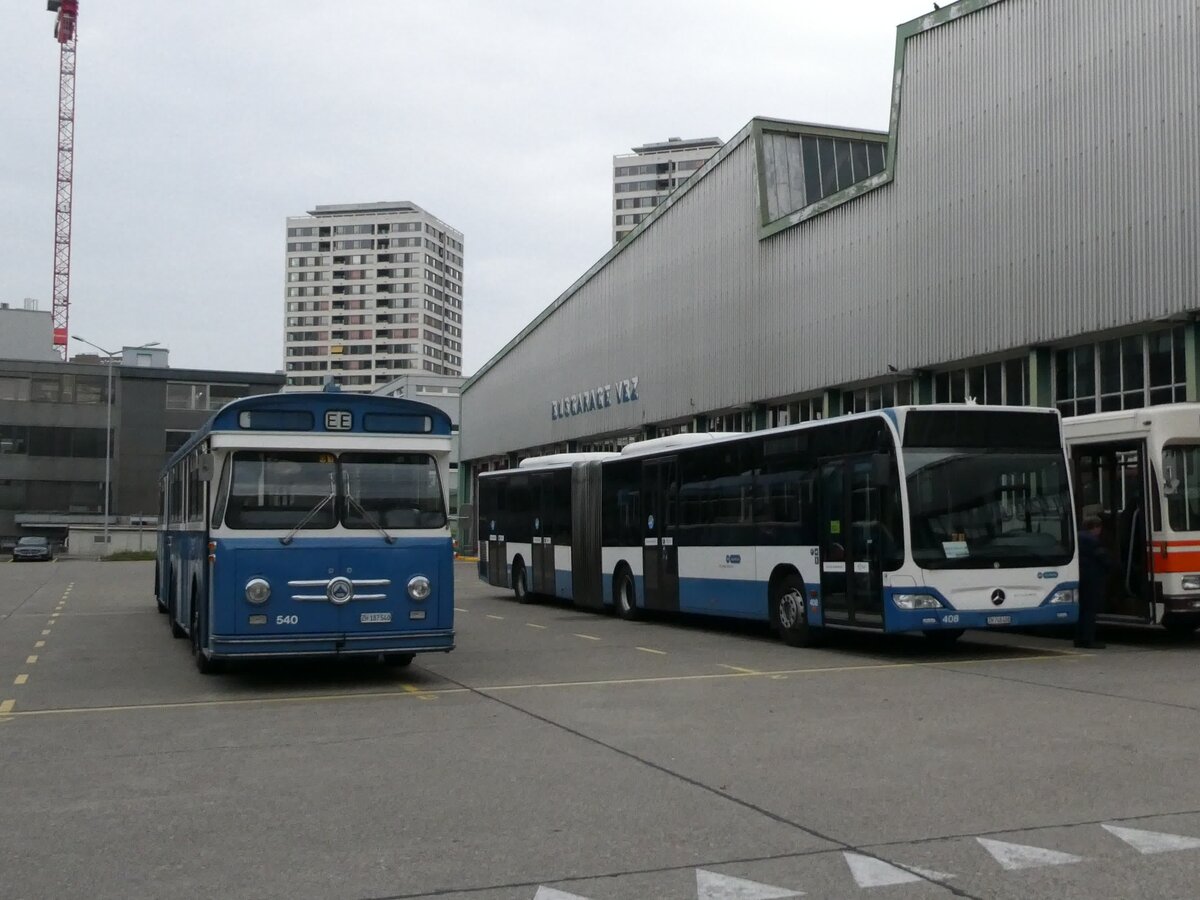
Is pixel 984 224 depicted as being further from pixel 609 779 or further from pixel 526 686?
pixel 609 779

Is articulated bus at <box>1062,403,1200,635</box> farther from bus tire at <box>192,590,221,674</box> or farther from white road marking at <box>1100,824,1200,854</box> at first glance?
bus tire at <box>192,590,221,674</box>

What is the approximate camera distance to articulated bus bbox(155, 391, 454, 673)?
12.9 metres

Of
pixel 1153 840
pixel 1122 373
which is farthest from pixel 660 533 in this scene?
pixel 1153 840

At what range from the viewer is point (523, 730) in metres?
10.5

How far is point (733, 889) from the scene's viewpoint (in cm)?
583

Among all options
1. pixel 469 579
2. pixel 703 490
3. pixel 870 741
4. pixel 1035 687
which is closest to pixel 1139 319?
pixel 703 490

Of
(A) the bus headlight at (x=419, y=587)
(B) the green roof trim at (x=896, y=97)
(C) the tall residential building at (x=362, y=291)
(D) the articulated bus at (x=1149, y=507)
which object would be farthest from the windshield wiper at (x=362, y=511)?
(C) the tall residential building at (x=362, y=291)

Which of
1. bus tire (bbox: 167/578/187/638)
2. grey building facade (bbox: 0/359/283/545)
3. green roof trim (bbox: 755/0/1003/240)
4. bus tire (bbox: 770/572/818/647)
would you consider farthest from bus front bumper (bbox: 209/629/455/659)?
grey building facade (bbox: 0/359/283/545)

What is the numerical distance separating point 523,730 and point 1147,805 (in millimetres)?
4729

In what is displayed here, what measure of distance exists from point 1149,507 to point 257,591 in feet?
34.6

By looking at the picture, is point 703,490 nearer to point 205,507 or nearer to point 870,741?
point 205,507

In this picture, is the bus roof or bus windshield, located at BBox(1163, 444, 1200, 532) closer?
the bus roof

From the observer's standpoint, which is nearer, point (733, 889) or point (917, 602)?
point (733, 889)

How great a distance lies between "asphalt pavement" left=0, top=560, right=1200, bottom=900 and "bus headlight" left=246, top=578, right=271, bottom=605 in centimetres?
93
